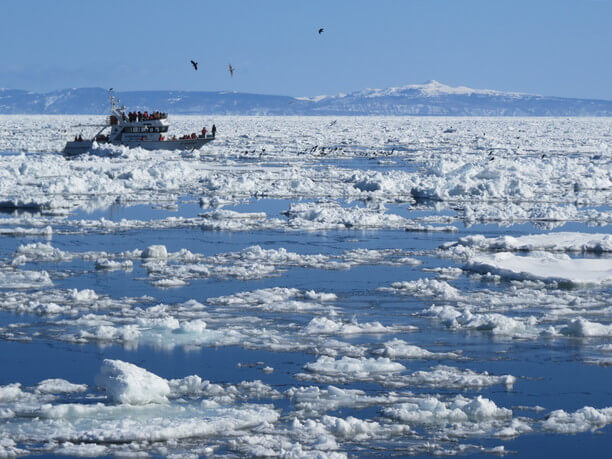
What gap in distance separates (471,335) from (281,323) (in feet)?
6.42

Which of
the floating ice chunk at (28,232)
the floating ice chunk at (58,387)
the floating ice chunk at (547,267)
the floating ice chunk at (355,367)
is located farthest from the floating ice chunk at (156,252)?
the floating ice chunk at (58,387)

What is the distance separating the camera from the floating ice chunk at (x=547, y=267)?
46.1 ft

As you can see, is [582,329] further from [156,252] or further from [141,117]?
[141,117]

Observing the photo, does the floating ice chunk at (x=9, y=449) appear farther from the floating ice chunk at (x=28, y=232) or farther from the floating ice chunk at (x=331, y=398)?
the floating ice chunk at (x=28, y=232)

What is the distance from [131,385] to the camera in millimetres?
8500

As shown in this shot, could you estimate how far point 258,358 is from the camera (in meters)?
10.2

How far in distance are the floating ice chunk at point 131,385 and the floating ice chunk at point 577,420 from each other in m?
2.91

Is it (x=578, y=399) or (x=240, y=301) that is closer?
(x=578, y=399)

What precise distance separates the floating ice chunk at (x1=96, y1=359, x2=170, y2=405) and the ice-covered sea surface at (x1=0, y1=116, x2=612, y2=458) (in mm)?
15

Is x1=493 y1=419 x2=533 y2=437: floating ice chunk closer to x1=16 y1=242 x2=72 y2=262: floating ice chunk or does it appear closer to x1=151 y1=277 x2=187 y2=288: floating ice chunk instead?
x1=151 y1=277 x2=187 y2=288: floating ice chunk

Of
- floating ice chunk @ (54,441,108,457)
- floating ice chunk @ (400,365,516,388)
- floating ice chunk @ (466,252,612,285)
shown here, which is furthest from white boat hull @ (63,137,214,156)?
floating ice chunk @ (54,441,108,457)

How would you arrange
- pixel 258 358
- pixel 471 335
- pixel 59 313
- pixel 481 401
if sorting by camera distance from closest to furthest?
pixel 481 401
pixel 258 358
pixel 471 335
pixel 59 313

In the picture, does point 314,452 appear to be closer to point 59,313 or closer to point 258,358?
point 258,358

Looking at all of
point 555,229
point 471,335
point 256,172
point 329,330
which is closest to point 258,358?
point 329,330
